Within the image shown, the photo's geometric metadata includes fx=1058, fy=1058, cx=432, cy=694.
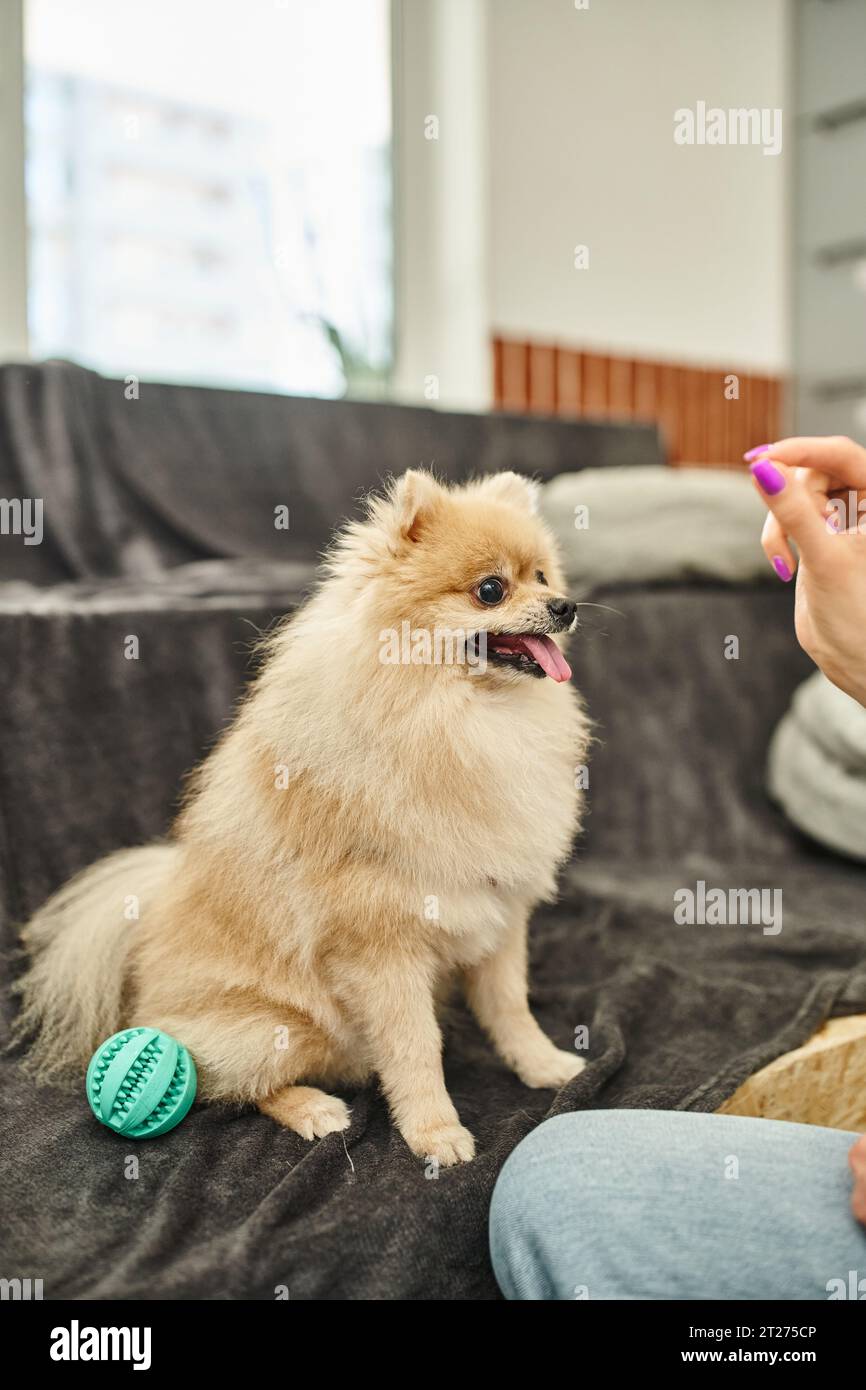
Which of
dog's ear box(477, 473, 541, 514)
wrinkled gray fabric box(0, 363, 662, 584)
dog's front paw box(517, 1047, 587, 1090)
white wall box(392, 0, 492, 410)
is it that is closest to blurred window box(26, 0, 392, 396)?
white wall box(392, 0, 492, 410)

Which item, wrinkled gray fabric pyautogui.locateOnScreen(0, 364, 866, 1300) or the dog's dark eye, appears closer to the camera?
wrinkled gray fabric pyautogui.locateOnScreen(0, 364, 866, 1300)

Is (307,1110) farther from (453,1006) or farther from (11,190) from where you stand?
(11,190)

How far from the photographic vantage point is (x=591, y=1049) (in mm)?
1596

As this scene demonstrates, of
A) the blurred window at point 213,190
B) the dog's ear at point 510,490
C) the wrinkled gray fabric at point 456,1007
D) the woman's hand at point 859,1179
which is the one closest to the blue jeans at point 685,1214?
the woman's hand at point 859,1179

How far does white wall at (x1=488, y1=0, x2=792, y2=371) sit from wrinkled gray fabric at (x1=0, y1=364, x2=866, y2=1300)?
0.97m

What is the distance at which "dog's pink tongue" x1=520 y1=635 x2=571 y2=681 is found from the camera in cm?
128

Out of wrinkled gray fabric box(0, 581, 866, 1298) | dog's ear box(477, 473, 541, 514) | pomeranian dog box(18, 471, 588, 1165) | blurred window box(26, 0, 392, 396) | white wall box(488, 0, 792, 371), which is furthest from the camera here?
white wall box(488, 0, 792, 371)

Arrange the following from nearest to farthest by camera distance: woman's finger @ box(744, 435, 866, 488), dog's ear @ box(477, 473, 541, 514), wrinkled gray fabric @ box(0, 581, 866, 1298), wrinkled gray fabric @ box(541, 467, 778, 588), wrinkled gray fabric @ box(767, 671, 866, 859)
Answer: woman's finger @ box(744, 435, 866, 488), wrinkled gray fabric @ box(0, 581, 866, 1298), dog's ear @ box(477, 473, 541, 514), wrinkled gray fabric @ box(767, 671, 866, 859), wrinkled gray fabric @ box(541, 467, 778, 588)

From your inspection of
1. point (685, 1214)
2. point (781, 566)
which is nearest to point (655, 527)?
point (781, 566)

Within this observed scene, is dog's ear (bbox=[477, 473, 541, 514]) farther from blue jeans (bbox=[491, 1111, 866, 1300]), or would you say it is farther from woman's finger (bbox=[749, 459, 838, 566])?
blue jeans (bbox=[491, 1111, 866, 1300])

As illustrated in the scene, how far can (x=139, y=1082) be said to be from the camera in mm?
1323
